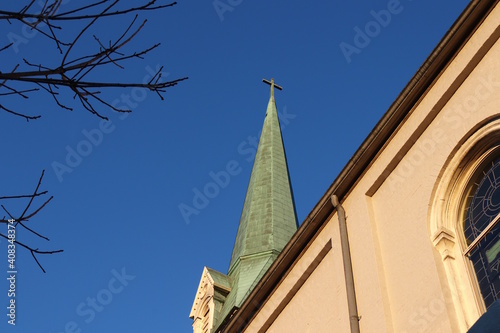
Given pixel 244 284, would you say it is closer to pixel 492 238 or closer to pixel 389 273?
pixel 389 273

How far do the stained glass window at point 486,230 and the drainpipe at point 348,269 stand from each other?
6.49 feet

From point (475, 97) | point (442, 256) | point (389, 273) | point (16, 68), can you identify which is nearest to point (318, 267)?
point (389, 273)

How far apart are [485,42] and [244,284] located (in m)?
14.0

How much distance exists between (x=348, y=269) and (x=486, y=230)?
257cm

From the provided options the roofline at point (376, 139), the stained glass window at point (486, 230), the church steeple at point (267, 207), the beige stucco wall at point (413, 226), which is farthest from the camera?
the church steeple at point (267, 207)

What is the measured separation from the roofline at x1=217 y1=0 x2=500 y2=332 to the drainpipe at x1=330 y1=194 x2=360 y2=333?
308 millimetres

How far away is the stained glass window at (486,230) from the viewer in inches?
369

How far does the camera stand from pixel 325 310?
12.4 m

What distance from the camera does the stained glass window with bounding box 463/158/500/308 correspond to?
938 centimetres

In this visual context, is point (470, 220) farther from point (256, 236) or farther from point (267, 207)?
point (267, 207)

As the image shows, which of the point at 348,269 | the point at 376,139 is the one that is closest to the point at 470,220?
the point at 348,269

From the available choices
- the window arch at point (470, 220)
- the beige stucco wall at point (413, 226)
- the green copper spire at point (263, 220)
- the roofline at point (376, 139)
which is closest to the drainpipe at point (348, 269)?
the beige stucco wall at point (413, 226)

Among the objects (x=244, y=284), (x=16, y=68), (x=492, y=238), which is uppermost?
(x=244, y=284)

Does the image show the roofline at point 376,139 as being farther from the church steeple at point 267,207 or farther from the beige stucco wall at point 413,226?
the church steeple at point 267,207
